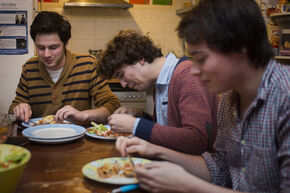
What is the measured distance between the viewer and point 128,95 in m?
3.91

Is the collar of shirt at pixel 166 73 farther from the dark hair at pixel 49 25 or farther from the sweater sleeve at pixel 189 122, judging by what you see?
the dark hair at pixel 49 25

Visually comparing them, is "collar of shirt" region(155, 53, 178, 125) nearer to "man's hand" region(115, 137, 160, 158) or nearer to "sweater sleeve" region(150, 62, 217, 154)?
"sweater sleeve" region(150, 62, 217, 154)

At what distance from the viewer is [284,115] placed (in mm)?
860

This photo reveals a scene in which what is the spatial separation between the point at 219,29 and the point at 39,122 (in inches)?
51.9

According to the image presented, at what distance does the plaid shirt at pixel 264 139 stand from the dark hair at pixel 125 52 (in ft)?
2.00

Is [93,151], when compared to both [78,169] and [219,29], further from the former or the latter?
[219,29]

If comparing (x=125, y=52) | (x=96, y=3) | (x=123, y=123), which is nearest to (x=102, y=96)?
(x=125, y=52)

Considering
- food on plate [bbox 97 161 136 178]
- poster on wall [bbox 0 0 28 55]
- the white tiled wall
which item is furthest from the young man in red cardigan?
the white tiled wall

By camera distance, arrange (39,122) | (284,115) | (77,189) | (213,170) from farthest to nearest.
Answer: (39,122) → (213,170) → (77,189) → (284,115)

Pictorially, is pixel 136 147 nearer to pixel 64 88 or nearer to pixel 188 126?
pixel 188 126

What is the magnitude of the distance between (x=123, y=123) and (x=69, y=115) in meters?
0.55

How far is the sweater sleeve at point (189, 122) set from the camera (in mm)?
1291

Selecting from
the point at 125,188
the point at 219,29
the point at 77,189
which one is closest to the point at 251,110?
the point at 219,29

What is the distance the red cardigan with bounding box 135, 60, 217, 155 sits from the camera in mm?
1291
